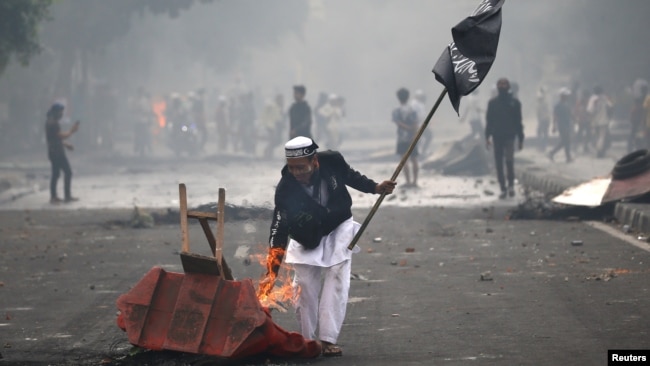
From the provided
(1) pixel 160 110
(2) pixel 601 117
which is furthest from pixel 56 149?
(1) pixel 160 110

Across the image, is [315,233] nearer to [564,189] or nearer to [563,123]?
[564,189]

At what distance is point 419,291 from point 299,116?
13051 mm

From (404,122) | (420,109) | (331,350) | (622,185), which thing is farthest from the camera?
(420,109)

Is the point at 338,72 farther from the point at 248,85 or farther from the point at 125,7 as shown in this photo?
the point at 125,7

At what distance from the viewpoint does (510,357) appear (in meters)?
6.97

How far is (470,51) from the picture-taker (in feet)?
25.6

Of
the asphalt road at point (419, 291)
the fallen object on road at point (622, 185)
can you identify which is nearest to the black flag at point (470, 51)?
the asphalt road at point (419, 291)

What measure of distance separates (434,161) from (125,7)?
1602cm

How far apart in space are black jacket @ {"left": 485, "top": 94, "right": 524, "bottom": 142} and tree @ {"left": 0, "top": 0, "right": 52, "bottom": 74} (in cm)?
967

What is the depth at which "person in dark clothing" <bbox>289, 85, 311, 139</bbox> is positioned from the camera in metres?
22.8

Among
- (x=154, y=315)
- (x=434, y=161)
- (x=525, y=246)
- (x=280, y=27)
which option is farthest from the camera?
(x=280, y=27)

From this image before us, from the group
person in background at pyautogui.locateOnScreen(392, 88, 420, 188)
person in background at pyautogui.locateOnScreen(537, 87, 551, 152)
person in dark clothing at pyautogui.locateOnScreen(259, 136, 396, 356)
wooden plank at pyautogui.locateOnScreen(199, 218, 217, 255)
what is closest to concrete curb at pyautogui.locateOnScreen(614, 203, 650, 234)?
person in dark clothing at pyautogui.locateOnScreen(259, 136, 396, 356)

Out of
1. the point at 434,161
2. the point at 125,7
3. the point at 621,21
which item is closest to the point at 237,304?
the point at 434,161

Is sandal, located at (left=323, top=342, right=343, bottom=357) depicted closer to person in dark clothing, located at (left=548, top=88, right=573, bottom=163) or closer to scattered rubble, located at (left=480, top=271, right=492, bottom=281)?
scattered rubble, located at (left=480, top=271, right=492, bottom=281)
